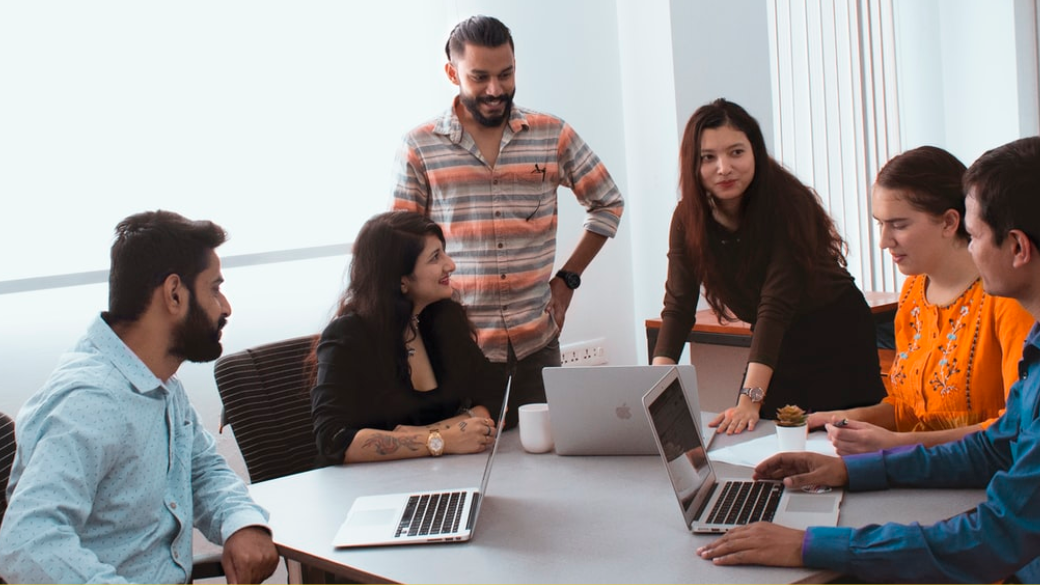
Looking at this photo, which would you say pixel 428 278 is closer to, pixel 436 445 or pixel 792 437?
pixel 436 445

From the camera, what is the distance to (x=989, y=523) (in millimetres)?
1581

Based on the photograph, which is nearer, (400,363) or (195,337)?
(195,337)

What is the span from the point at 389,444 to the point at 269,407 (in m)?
0.46

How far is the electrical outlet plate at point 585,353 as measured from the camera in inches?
188

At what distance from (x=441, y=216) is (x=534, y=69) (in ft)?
5.22

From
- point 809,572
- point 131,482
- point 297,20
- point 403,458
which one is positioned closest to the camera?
point 809,572

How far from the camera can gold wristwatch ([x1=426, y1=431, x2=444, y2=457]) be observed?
242cm

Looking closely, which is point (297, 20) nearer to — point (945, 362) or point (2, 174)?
point (2, 174)

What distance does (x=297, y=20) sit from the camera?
3904 mm

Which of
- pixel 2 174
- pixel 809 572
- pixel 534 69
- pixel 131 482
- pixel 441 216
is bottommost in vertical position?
pixel 809 572

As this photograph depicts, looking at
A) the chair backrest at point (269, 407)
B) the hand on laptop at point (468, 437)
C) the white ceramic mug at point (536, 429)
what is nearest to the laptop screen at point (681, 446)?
the white ceramic mug at point (536, 429)

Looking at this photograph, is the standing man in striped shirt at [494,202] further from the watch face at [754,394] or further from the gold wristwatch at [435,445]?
the watch face at [754,394]

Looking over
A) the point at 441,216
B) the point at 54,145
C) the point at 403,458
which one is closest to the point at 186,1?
the point at 54,145

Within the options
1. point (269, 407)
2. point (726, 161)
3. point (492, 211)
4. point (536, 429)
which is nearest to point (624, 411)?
point (536, 429)
